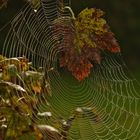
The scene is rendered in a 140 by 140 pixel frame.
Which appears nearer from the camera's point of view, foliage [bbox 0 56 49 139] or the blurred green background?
foliage [bbox 0 56 49 139]

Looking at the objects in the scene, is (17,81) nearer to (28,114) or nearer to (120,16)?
(28,114)

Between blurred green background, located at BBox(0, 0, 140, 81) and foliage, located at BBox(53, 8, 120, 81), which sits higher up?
foliage, located at BBox(53, 8, 120, 81)

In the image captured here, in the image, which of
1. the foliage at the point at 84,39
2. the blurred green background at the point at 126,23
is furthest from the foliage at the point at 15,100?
the blurred green background at the point at 126,23

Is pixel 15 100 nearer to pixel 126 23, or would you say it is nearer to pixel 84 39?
pixel 84 39

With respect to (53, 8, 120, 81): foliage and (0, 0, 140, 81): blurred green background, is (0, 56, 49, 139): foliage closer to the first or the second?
(53, 8, 120, 81): foliage

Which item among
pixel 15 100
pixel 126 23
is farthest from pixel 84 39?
pixel 126 23

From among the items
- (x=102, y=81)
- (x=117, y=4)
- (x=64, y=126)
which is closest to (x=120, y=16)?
(x=117, y=4)

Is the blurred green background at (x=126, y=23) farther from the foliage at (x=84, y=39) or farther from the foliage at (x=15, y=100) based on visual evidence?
the foliage at (x=15, y=100)

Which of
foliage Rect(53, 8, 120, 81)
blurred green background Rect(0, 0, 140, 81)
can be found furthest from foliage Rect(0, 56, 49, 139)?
blurred green background Rect(0, 0, 140, 81)

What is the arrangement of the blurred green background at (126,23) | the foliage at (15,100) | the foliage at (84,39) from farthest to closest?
the blurred green background at (126,23)
the foliage at (84,39)
the foliage at (15,100)

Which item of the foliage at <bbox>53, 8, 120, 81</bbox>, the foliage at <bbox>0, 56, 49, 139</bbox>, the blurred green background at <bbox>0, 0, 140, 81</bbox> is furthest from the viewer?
the blurred green background at <bbox>0, 0, 140, 81</bbox>

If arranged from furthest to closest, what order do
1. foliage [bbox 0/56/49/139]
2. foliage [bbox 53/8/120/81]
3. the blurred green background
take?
1. the blurred green background
2. foliage [bbox 53/8/120/81]
3. foliage [bbox 0/56/49/139]

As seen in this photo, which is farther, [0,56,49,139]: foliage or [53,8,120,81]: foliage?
[53,8,120,81]: foliage
